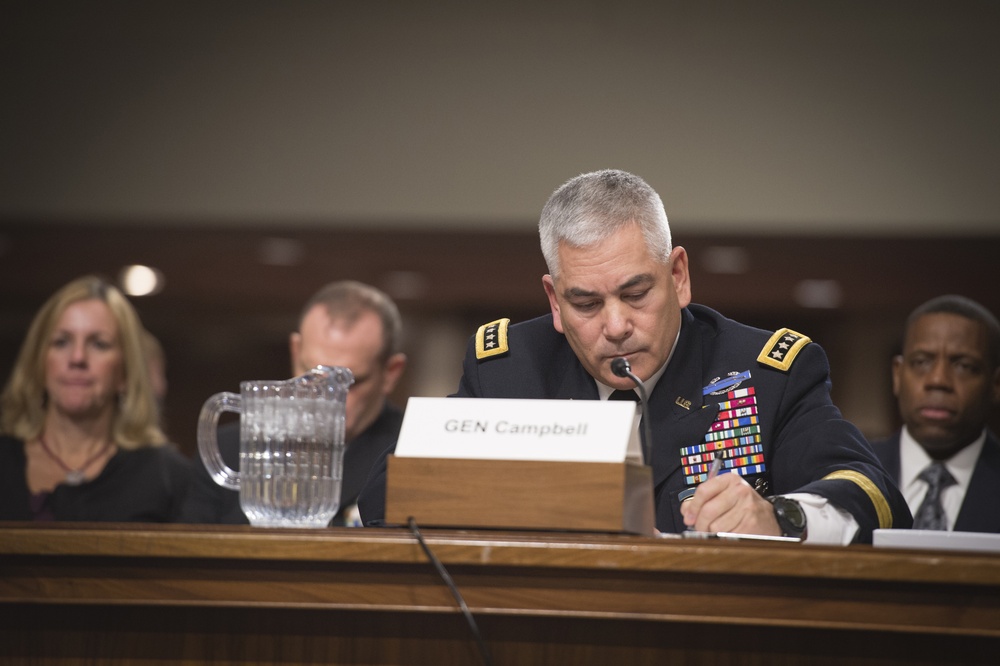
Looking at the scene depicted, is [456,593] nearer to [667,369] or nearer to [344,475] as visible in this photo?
Answer: [667,369]

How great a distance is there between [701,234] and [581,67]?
3.07ft

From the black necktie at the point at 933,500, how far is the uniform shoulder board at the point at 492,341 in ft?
5.00

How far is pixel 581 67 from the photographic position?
5.36 meters

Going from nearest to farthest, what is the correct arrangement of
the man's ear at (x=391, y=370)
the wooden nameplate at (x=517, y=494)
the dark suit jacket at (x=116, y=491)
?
the wooden nameplate at (x=517, y=494) < the dark suit jacket at (x=116, y=491) < the man's ear at (x=391, y=370)

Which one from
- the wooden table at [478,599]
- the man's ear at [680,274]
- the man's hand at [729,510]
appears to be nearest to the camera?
the wooden table at [478,599]

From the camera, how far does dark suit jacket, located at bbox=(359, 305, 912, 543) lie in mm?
1779

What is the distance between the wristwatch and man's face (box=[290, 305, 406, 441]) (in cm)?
174

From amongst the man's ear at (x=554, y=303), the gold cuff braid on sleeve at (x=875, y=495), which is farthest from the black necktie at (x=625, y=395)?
the gold cuff braid on sleeve at (x=875, y=495)

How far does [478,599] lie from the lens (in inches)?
51.9

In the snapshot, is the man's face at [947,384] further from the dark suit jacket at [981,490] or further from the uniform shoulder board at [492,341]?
the uniform shoulder board at [492,341]

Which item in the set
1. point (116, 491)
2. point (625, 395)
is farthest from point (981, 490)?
point (116, 491)

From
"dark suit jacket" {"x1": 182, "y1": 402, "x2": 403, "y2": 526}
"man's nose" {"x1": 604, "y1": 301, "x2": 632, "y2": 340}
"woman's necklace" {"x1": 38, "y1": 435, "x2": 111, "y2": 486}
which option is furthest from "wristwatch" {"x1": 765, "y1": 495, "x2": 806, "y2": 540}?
"woman's necklace" {"x1": 38, "y1": 435, "x2": 111, "y2": 486}

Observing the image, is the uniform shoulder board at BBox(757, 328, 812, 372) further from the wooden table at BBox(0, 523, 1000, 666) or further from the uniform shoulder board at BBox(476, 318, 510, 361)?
the wooden table at BBox(0, 523, 1000, 666)

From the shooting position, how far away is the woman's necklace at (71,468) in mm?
3027
